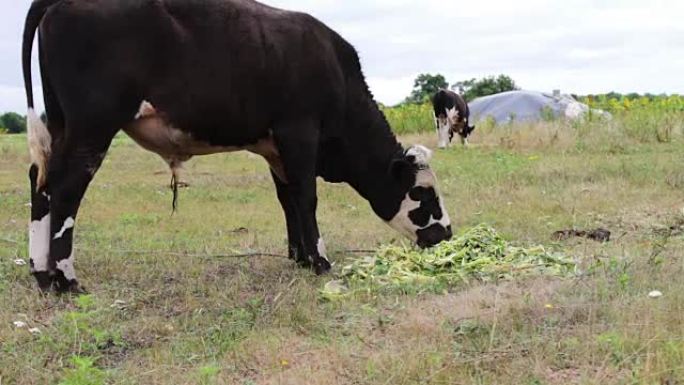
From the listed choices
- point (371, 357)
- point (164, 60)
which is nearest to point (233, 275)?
point (164, 60)

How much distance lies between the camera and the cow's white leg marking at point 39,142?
541 cm

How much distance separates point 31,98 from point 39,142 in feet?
0.96

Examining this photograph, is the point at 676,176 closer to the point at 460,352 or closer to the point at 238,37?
the point at 238,37

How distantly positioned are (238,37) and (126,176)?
30.3 feet

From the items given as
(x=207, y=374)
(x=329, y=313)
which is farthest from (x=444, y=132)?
(x=207, y=374)

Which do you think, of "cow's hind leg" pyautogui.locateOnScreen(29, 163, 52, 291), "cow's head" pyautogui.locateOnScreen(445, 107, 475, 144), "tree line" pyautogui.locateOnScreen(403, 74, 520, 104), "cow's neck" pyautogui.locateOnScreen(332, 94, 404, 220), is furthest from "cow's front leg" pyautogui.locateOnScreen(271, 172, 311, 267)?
"tree line" pyautogui.locateOnScreen(403, 74, 520, 104)

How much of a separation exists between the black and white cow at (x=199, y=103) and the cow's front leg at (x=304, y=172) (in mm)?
10

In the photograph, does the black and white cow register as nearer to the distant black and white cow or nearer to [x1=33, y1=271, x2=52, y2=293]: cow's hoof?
[x1=33, y1=271, x2=52, y2=293]: cow's hoof

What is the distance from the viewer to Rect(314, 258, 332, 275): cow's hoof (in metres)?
6.11

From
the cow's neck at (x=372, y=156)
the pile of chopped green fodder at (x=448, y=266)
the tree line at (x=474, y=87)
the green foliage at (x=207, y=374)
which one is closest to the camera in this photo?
the green foliage at (x=207, y=374)

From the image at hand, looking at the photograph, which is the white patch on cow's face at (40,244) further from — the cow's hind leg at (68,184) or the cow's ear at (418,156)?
the cow's ear at (418,156)

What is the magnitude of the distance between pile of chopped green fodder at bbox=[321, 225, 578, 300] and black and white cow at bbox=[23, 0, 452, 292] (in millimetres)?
624

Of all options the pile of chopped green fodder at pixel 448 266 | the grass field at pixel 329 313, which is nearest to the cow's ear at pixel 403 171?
the grass field at pixel 329 313

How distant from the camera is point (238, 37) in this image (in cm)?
575
